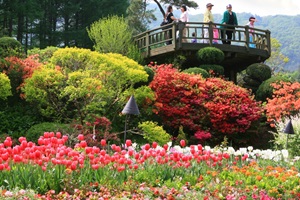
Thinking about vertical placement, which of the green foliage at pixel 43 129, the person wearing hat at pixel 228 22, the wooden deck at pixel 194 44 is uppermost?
the person wearing hat at pixel 228 22

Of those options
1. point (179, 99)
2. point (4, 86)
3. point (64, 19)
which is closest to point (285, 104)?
point (179, 99)

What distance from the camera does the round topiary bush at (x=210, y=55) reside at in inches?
691

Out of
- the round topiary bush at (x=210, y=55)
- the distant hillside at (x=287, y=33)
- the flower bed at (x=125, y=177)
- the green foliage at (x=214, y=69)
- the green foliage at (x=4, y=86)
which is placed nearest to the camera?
the flower bed at (x=125, y=177)

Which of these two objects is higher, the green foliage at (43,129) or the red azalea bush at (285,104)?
the red azalea bush at (285,104)

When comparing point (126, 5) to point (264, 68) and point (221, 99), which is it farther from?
point (221, 99)

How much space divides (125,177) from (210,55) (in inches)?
477

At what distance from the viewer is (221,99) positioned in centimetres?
1422

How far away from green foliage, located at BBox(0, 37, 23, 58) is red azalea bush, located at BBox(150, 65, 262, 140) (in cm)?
430

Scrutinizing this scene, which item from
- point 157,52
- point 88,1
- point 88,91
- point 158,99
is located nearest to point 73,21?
point 88,1

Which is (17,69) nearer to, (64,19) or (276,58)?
(64,19)

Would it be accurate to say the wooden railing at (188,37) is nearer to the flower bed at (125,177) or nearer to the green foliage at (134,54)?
the green foliage at (134,54)

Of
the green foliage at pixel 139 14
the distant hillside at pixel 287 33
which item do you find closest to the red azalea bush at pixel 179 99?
the green foliage at pixel 139 14

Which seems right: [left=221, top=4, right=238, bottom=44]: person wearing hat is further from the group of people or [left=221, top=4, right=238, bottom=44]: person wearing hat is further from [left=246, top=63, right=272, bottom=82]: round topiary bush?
[left=246, top=63, right=272, bottom=82]: round topiary bush

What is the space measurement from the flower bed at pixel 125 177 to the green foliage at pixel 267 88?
998 centimetres
